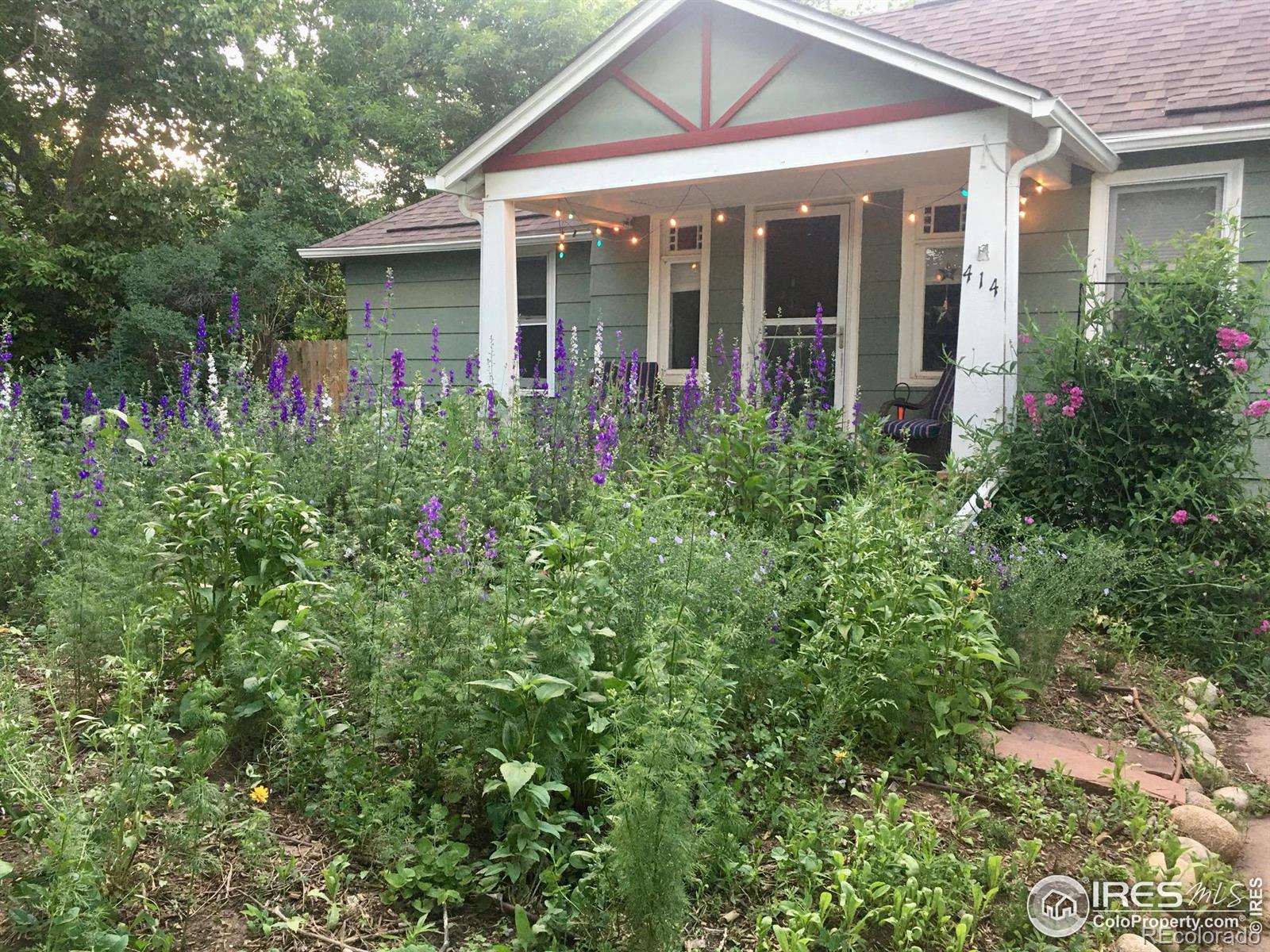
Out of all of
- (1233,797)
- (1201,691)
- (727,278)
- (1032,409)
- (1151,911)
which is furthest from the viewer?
Answer: (727,278)

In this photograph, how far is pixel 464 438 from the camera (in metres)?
4.84

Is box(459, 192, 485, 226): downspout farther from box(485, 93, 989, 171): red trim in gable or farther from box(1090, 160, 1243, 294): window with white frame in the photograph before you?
box(1090, 160, 1243, 294): window with white frame

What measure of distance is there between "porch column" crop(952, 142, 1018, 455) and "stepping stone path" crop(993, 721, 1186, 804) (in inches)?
103

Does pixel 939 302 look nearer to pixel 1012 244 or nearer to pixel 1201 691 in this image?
pixel 1012 244

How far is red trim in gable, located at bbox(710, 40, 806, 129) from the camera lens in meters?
6.59

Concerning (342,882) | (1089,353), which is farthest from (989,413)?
(342,882)

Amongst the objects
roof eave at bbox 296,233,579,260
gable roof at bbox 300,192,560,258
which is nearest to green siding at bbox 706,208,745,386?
roof eave at bbox 296,233,579,260

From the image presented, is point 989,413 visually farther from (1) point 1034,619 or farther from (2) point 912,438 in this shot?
(1) point 1034,619

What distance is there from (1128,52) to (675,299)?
4.41 metres

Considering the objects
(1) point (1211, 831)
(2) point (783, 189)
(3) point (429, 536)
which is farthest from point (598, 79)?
(1) point (1211, 831)

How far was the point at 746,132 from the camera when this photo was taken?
22.3ft

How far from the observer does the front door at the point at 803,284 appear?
877 centimetres

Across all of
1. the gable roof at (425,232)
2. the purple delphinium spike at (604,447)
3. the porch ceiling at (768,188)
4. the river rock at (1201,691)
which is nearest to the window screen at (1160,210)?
the porch ceiling at (768,188)

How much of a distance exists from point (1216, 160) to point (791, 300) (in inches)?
141
